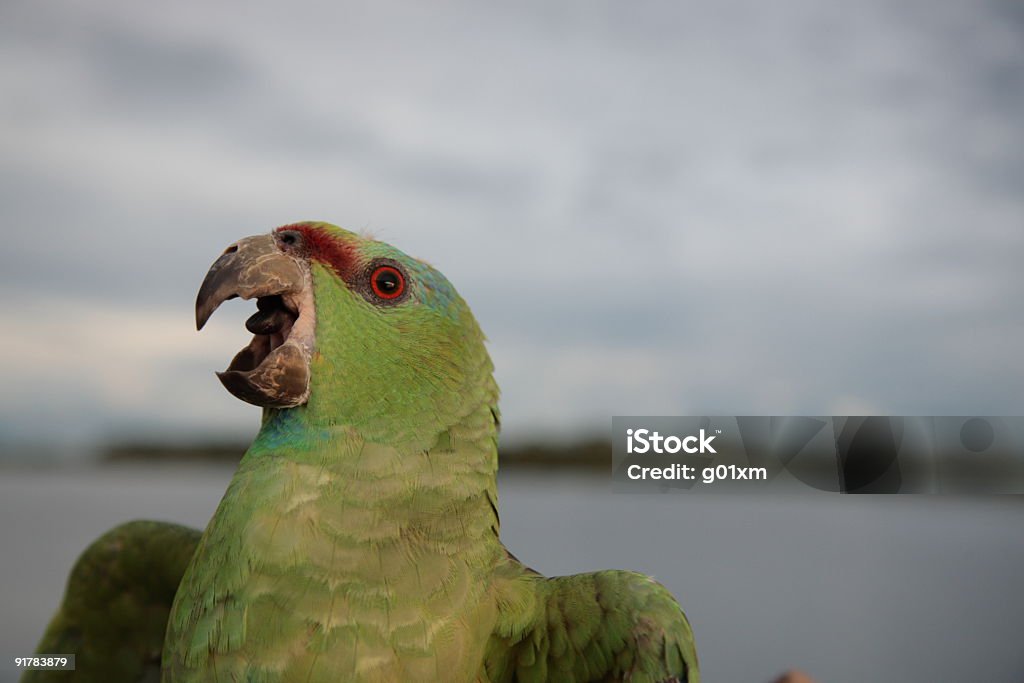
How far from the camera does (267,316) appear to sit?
188cm

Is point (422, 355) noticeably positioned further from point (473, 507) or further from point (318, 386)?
point (473, 507)

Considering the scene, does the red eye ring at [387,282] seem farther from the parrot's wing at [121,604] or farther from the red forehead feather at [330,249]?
the parrot's wing at [121,604]

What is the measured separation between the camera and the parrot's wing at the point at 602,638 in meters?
1.78

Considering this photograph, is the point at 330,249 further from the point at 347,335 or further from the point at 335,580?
the point at 335,580

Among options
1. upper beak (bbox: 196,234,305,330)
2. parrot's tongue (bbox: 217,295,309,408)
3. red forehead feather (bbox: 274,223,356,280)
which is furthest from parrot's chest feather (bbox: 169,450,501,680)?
red forehead feather (bbox: 274,223,356,280)

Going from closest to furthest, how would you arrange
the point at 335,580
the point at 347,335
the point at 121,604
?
the point at 335,580
the point at 347,335
the point at 121,604

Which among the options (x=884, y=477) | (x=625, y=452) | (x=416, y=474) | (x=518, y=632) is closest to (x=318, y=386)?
(x=416, y=474)

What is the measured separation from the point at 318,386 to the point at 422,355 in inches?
11.1

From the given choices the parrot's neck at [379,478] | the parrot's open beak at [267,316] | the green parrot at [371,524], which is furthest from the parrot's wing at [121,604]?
the parrot's open beak at [267,316]

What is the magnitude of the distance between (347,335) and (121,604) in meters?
1.65

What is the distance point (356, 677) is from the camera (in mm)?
1546

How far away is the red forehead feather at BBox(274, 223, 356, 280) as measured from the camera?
6.24 feet

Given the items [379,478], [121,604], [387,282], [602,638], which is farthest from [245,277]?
[121,604]

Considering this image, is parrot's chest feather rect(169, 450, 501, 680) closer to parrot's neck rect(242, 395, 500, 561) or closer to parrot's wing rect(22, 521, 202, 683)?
parrot's neck rect(242, 395, 500, 561)
